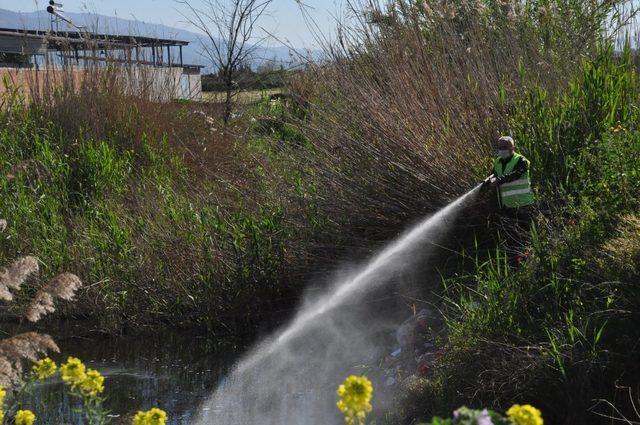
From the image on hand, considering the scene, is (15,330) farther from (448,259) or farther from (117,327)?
(448,259)

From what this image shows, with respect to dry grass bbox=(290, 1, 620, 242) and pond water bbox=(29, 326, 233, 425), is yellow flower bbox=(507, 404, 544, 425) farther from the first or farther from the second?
dry grass bbox=(290, 1, 620, 242)

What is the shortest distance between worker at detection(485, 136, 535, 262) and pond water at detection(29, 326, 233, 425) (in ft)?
8.99

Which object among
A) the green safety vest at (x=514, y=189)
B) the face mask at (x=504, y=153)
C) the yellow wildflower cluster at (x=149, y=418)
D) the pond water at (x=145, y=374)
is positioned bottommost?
the pond water at (x=145, y=374)

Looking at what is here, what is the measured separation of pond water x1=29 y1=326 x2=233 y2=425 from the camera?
24.5ft

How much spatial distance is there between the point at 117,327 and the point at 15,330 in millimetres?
1059

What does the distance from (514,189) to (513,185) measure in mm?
31

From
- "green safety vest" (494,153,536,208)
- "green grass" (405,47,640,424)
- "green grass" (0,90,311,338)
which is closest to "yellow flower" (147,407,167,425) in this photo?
"green grass" (405,47,640,424)

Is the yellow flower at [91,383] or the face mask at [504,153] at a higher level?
the face mask at [504,153]

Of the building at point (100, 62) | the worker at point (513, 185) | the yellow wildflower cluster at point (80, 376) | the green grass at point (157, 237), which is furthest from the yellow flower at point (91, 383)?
the building at point (100, 62)

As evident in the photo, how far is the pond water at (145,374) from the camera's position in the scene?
745 cm

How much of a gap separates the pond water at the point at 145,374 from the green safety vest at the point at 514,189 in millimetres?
2779

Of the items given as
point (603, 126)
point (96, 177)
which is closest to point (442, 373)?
point (603, 126)

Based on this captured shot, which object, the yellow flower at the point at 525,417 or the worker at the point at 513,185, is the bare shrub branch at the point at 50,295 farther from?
the worker at the point at 513,185

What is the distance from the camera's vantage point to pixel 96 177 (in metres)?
11.6
